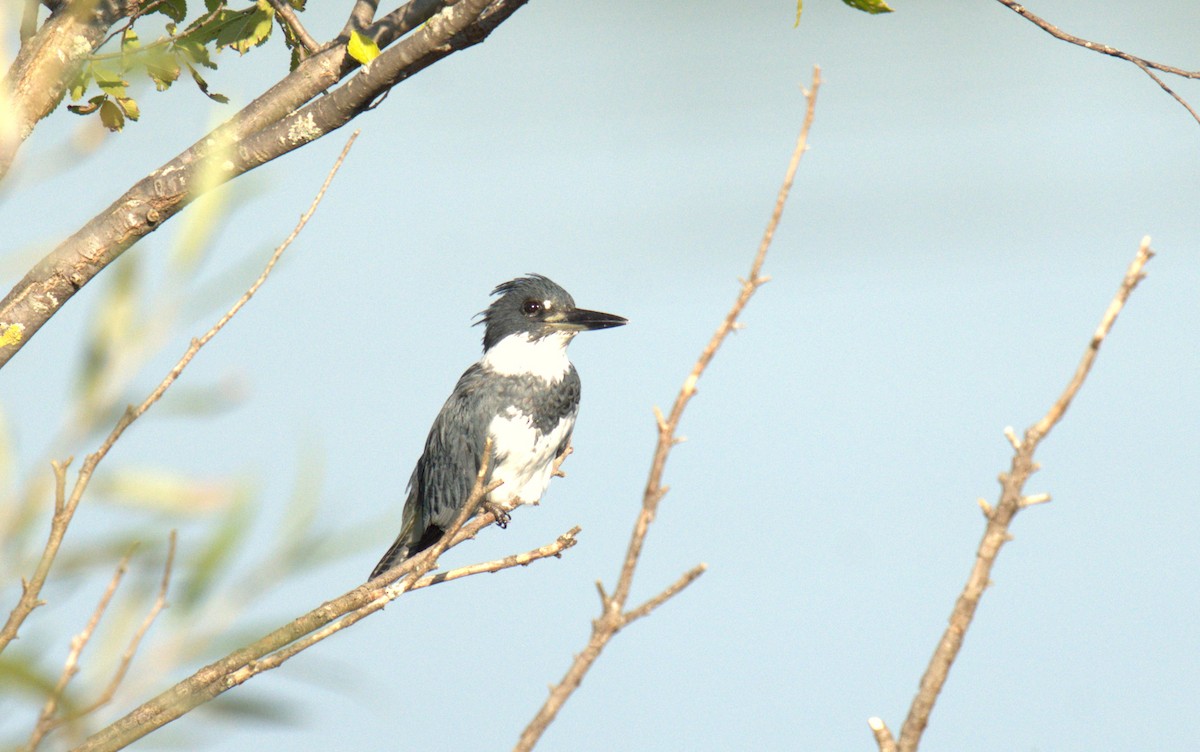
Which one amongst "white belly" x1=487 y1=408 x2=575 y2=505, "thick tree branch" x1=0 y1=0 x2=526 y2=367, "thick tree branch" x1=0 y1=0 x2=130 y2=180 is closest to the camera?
"thick tree branch" x1=0 y1=0 x2=130 y2=180

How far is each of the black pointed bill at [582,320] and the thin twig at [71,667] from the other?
9.81ft

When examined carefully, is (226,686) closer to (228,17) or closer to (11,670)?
(11,670)

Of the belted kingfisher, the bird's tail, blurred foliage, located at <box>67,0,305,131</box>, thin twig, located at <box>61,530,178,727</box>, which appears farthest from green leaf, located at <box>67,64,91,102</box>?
the belted kingfisher

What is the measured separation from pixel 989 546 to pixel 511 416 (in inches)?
121

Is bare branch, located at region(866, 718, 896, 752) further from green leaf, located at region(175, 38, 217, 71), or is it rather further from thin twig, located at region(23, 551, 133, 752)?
green leaf, located at region(175, 38, 217, 71)

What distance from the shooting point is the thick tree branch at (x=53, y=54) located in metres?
1.20

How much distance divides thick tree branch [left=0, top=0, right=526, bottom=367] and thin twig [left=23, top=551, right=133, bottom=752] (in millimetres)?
404

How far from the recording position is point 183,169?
1539 millimetres

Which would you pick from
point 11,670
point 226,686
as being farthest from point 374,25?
point 11,670

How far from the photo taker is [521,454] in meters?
3.89

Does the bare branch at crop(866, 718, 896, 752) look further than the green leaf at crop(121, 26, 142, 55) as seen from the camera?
No

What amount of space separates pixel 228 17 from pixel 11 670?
1.27 meters

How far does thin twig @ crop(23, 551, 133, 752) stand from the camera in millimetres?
858

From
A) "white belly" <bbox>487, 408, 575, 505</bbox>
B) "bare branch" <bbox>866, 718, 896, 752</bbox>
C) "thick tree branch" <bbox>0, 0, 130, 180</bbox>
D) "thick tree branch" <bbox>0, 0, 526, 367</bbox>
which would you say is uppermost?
"thick tree branch" <bbox>0, 0, 130, 180</bbox>
